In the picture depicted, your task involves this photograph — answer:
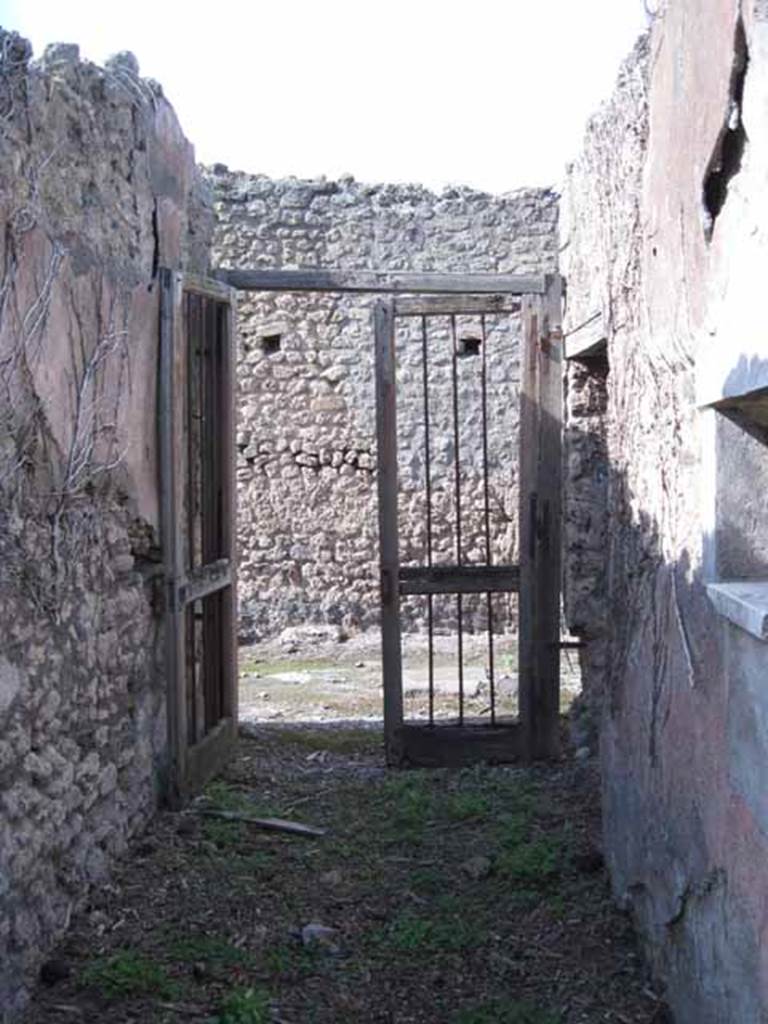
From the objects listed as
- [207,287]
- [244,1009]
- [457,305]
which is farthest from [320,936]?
[457,305]

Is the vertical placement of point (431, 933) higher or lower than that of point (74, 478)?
lower

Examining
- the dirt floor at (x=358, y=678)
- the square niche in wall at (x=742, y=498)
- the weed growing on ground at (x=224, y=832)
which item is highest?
the square niche in wall at (x=742, y=498)

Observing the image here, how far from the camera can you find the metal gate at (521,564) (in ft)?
19.0

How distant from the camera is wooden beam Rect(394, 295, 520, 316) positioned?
5.80m

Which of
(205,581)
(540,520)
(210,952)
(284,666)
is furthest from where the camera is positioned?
(284,666)

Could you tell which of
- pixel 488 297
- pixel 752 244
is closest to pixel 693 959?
pixel 752 244

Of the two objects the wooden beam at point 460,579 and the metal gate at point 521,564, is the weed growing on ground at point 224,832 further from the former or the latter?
the wooden beam at point 460,579

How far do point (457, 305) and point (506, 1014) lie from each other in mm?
3375

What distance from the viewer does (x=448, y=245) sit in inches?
379

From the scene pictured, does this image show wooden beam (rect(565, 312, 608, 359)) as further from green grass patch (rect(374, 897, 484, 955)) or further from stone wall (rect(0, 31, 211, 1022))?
green grass patch (rect(374, 897, 484, 955))

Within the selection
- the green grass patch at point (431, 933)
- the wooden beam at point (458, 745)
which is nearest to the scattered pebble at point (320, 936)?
the green grass patch at point (431, 933)

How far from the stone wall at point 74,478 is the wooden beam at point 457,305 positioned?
1208mm

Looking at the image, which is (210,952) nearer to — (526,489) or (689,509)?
(689,509)

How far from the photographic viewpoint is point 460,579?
5.95 m
